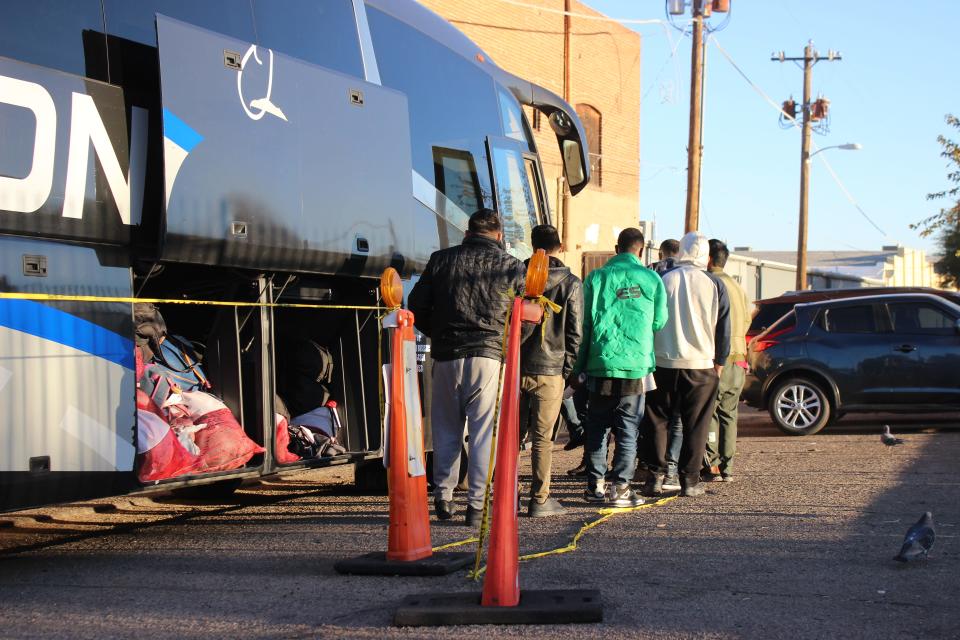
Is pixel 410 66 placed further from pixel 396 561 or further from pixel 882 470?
pixel 882 470

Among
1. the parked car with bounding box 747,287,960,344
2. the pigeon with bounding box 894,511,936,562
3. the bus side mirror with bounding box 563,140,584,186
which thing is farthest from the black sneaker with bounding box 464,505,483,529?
the parked car with bounding box 747,287,960,344

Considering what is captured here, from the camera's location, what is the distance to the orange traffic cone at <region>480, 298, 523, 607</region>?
5.07 m

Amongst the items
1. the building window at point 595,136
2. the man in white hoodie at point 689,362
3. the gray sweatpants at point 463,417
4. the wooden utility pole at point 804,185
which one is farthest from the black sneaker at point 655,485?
the wooden utility pole at point 804,185

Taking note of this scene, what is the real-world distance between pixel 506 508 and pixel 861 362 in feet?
33.1

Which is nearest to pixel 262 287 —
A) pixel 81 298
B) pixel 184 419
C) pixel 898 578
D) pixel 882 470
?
pixel 184 419

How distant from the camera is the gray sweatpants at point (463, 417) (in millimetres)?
7391

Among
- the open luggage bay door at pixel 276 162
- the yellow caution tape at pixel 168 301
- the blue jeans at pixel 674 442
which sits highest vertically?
the open luggage bay door at pixel 276 162

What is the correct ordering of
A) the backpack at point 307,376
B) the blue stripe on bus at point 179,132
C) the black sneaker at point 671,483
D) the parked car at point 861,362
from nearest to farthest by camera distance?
1. the blue stripe on bus at point 179,132
2. the backpack at point 307,376
3. the black sneaker at point 671,483
4. the parked car at point 861,362

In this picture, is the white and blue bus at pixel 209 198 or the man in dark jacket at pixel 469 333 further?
the man in dark jacket at pixel 469 333

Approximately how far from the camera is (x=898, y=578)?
589cm

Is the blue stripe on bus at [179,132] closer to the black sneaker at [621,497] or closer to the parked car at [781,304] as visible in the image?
the black sneaker at [621,497]

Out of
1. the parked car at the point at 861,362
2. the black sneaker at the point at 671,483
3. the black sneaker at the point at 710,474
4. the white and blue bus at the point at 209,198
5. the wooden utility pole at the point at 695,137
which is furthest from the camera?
the wooden utility pole at the point at 695,137

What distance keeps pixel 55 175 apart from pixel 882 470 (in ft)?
24.1

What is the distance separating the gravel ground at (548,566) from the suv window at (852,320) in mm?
4688
